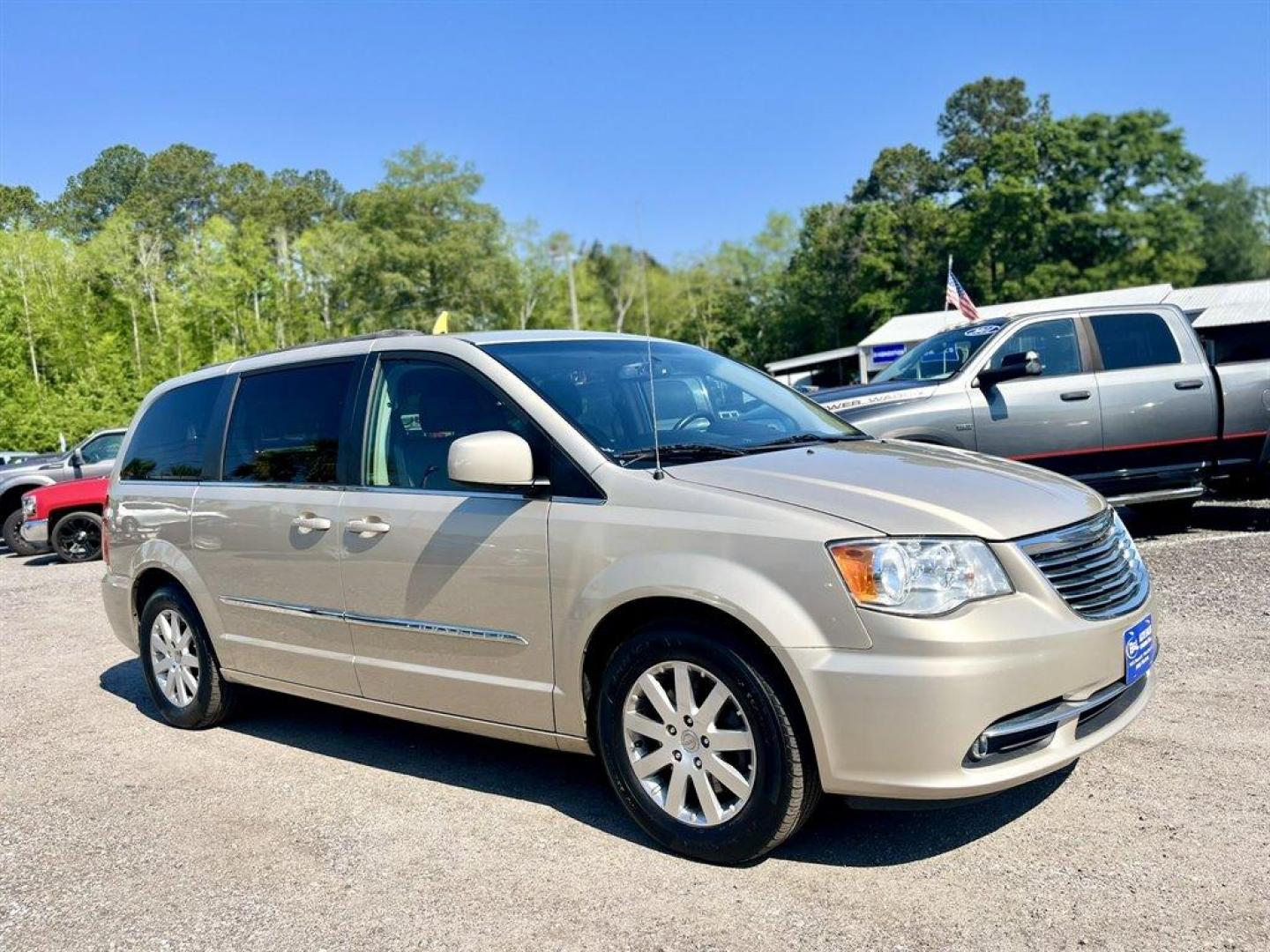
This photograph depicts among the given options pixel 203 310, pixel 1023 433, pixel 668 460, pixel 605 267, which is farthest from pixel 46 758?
pixel 605 267

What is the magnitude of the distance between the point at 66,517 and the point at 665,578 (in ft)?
44.4

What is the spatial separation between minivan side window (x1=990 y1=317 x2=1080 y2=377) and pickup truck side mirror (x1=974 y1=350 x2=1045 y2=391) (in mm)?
166

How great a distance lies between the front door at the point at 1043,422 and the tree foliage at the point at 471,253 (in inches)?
1523

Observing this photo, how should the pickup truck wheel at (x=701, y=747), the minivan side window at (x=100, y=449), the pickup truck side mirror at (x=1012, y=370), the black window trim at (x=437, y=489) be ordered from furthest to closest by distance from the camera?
the minivan side window at (x=100, y=449) → the pickup truck side mirror at (x=1012, y=370) → the black window trim at (x=437, y=489) → the pickup truck wheel at (x=701, y=747)

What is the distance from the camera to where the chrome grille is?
331 cm

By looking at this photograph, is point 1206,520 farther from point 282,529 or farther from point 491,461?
point 282,529

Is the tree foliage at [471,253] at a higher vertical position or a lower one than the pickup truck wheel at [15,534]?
higher

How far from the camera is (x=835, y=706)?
10.3 ft

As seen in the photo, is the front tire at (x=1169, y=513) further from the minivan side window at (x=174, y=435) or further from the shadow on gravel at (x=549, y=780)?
the minivan side window at (x=174, y=435)

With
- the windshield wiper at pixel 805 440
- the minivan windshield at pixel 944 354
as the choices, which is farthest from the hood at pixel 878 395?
the windshield wiper at pixel 805 440

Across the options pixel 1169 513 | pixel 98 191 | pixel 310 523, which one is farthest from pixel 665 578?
pixel 98 191

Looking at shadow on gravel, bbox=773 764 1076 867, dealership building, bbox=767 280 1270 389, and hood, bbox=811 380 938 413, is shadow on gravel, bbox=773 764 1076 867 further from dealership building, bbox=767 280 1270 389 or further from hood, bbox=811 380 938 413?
dealership building, bbox=767 280 1270 389

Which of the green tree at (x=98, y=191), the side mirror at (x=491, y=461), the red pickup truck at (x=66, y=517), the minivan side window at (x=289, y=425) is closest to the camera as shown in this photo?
the side mirror at (x=491, y=461)

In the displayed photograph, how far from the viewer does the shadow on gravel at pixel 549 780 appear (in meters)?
3.59
